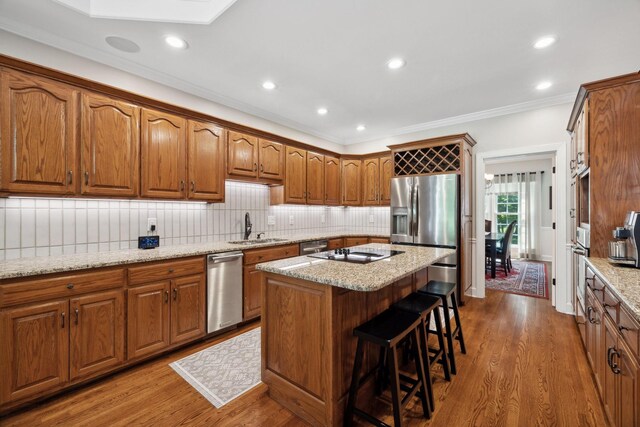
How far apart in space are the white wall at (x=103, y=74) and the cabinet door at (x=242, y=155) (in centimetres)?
44

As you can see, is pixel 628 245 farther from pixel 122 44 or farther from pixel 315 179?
pixel 122 44

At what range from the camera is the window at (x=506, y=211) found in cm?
764

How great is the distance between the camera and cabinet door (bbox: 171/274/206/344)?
2566 millimetres

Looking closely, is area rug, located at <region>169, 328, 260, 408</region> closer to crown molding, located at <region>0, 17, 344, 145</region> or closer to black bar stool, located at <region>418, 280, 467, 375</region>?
black bar stool, located at <region>418, 280, 467, 375</region>

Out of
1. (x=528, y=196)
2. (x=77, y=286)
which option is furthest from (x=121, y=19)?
(x=528, y=196)

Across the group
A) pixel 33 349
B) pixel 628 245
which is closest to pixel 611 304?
pixel 628 245

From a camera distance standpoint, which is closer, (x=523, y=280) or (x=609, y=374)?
(x=609, y=374)

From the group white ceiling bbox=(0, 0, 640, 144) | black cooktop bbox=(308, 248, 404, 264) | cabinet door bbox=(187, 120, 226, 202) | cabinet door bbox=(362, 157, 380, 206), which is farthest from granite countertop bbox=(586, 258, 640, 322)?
cabinet door bbox=(187, 120, 226, 202)

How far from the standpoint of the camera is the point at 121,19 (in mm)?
2123

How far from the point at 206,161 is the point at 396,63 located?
2.24 metres

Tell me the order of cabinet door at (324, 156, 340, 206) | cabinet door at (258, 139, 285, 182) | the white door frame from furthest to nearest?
cabinet door at (324, 156, 340, 206) < cabinet door at (258, 139, 285, 182) < the white door frame

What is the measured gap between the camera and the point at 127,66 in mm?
2756

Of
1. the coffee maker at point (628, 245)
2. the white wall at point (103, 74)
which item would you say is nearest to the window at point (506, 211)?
the coffee maker at point (628, 245)

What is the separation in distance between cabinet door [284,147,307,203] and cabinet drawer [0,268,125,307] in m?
2.38
